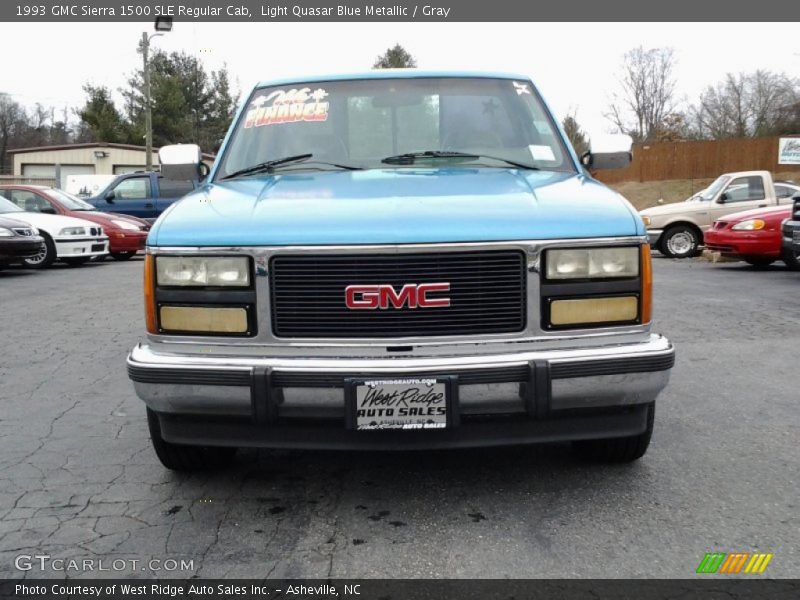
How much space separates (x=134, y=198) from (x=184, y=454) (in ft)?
52.5

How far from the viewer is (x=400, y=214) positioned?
9.64 ft

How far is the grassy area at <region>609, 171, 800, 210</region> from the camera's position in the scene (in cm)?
3769

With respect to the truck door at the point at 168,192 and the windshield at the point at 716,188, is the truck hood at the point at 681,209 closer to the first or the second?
the windshield at the point at 716,188

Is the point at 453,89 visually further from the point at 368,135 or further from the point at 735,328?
the point at 735,328

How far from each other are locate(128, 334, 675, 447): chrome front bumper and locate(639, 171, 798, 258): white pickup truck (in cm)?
1314

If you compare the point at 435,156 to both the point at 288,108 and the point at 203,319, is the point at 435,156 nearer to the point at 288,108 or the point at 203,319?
the point at 288,108

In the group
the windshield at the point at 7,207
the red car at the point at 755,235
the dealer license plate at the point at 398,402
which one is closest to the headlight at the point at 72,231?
the windshield at the point at 7,207

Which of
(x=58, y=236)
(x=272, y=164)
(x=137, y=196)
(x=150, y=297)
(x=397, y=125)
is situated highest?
(x=397, y=125)

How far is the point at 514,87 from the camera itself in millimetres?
4426

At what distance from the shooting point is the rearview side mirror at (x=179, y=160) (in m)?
4.41

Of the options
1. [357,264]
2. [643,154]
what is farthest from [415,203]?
[643,154]

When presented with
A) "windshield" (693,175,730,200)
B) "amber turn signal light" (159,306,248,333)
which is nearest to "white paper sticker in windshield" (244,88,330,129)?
"amber turn signal light" (159,306,248,333)

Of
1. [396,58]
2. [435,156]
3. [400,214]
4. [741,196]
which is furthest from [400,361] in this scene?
[396,58]
